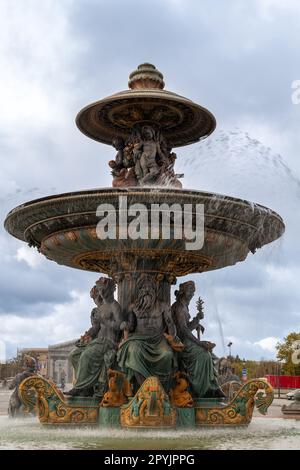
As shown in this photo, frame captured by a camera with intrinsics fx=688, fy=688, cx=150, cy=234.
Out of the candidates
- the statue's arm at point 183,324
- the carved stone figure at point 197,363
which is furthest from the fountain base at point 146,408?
the statue's arm at point 183,324

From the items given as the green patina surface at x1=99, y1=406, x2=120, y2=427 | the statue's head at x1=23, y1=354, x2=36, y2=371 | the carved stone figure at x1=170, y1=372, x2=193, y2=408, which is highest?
the statue's head at x1=23, y1=354, x2=36, y2=371

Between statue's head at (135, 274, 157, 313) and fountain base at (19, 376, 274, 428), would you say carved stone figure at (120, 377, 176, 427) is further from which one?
statue's head at (135, 274, 157, 313)

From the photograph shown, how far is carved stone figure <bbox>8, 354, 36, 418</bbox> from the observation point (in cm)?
1085

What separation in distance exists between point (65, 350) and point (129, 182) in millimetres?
47241

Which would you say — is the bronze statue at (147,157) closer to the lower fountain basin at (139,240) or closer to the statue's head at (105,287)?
the lower fountain basin at (139,240)

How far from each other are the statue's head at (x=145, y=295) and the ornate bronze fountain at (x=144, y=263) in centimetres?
2

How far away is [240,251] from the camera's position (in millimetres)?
10727

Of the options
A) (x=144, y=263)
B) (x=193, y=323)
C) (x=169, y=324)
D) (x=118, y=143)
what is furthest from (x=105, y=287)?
(x=118, y=143)

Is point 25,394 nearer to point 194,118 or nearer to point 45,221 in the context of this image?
point 45,221

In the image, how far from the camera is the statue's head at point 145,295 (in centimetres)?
990

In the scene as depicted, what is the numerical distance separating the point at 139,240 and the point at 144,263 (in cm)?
82

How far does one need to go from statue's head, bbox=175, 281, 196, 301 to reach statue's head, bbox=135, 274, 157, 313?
1.95ft

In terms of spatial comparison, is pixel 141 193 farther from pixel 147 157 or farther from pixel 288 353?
pixel 288 353

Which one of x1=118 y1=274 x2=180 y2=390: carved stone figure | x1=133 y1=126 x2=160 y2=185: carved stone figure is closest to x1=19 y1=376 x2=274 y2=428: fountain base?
x1=118 y1=274 x2=180 y2=390: carved stone figure
